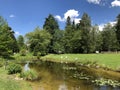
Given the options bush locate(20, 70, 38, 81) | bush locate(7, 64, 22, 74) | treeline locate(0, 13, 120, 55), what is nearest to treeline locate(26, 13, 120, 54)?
treeline locate(0, 13, 120, 55)

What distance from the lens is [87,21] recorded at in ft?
262

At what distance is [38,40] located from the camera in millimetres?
78875

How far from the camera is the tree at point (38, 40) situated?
7731cm

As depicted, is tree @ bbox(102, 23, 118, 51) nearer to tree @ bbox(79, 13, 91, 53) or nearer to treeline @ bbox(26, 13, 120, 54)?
treeline @ bbox(26, 13, 120, 54)

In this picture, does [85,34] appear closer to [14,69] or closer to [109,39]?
[109,39]

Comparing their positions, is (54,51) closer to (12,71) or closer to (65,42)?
(65,42)

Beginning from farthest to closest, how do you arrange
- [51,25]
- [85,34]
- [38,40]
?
[51,25] < [38,40] < [85,34]

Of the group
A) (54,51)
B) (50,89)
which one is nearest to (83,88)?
(50,89)

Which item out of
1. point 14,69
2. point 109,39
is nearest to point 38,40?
point 109,39

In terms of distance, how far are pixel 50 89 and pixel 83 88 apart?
4.10m

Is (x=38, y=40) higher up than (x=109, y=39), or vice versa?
(x=109, y=39)

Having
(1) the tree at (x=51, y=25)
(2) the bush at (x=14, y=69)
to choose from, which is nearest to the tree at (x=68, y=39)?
Result: (1) the tree at (x=51, y=25)

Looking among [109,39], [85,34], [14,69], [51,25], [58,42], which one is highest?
[51,25]

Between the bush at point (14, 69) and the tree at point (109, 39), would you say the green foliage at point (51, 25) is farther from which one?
the bush at point (14, 69)
